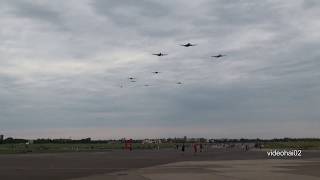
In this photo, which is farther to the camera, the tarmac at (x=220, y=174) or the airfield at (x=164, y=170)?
the airfield at (x=164, y=170)

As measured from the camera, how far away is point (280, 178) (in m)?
27.8

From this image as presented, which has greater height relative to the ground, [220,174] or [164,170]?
[164,170]

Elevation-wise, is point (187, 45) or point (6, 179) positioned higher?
point (187, 45)

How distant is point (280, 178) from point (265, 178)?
793mm

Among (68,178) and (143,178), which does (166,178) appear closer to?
(143,178)

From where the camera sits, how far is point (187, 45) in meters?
49.8

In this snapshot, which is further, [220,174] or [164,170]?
[164,170]

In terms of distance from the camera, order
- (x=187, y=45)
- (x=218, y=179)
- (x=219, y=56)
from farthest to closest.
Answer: (x=219, y=56)
(x=187, y=45)
(x=218, y=179)

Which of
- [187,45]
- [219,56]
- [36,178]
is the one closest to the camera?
[36,178]

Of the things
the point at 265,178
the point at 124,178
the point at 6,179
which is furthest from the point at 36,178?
the point at 265,178

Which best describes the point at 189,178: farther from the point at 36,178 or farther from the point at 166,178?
the point at 36,178

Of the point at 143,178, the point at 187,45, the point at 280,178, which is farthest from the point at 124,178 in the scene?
the point at 187,45

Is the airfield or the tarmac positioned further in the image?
the airfield

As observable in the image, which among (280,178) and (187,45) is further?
(187,45)
